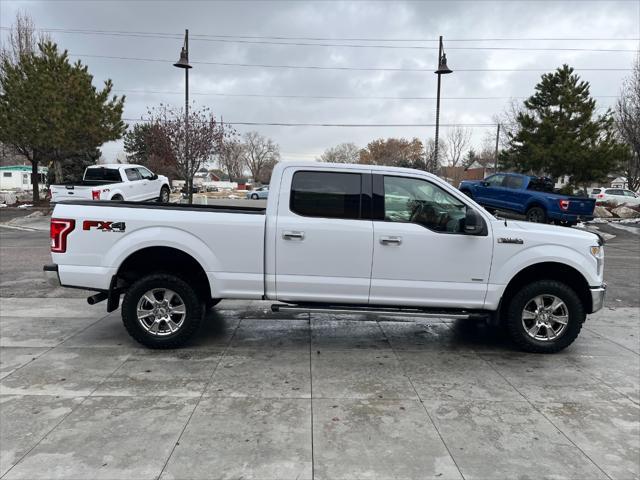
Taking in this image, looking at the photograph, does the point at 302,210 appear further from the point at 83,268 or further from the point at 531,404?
the point at 531,404

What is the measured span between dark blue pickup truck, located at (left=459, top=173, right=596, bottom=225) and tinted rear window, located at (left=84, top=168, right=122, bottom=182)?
13.0 metres

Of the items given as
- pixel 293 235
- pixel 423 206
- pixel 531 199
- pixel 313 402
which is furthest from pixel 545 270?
pixel 531 199

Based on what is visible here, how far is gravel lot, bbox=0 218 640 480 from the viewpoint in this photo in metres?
3.26

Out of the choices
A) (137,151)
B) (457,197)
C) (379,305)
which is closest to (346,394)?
(379,305)

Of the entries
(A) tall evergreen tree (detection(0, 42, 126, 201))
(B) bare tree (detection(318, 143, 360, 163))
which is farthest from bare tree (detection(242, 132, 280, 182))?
(A) tall evergreen tree (detection(0, 42, 126, 201))

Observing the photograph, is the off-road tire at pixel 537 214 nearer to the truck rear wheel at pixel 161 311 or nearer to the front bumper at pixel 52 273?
the truck rear wheel at pixel 161 311

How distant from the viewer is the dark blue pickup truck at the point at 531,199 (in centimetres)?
1557

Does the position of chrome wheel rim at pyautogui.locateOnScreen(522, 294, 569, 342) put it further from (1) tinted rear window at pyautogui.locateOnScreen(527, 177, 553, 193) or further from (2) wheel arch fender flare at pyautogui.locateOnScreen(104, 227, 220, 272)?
(1) tinted rear window at pyautogui.locateOnScreen(527, 177, 553, 193)

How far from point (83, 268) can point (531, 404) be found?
447 centimetres

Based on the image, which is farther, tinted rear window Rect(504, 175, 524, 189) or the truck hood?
tinted rear window Rect(504, 175, 524, 189)

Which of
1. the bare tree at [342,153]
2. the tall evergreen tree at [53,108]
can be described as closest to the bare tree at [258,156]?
the bare tree at [342,153]

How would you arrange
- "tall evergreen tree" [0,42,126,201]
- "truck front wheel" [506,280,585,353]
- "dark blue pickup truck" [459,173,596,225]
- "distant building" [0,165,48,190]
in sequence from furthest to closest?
1. "distant building" [0,165,48,190]
2. "tall evergreen tree" [0,42,126,201]
3. "dark blue pickup truck" [459,173,596,225]
4. "truck front wheel" [506,280,585,353]

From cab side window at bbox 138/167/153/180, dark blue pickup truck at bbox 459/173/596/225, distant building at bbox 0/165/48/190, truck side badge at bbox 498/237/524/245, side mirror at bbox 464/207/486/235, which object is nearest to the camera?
side mirror at bbox 464/207/486/235

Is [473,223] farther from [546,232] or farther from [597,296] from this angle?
[597,296]
